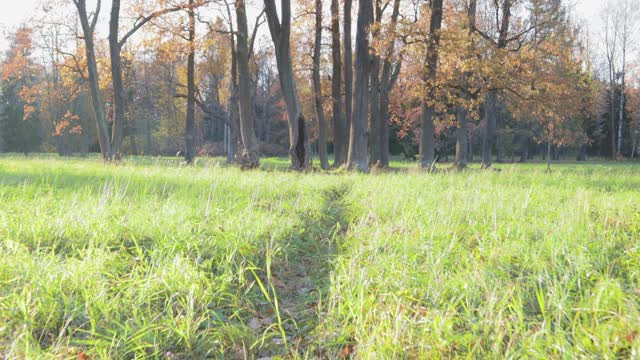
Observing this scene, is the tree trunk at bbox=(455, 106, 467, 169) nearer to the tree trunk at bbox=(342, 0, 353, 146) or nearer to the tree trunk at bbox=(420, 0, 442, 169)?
the tree trunk at bbox=(420, 0, 442, 169)

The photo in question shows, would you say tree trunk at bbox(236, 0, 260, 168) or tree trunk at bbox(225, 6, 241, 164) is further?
tree trunk at bbox(225, 6, 241, 164)

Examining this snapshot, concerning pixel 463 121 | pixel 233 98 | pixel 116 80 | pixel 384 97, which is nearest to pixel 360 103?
pixel 384 97

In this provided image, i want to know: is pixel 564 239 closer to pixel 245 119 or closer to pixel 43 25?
pixel 245 119

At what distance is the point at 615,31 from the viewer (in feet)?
134

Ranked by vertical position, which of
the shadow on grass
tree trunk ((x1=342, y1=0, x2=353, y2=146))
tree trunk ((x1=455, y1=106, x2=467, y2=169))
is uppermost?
tree trunk ((x1=342, y1=0, x2=353, y2=146))

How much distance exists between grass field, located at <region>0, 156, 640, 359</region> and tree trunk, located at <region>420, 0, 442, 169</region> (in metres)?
13.1

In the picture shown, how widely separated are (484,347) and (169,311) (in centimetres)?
196

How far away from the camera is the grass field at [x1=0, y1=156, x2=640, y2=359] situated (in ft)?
8.12

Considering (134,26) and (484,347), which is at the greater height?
(134,26)

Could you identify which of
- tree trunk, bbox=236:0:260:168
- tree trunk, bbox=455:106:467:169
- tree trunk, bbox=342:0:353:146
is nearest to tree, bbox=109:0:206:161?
tree trunk, bbox=236:0:260:168

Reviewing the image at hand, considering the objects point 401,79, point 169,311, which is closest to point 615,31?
point 401,79

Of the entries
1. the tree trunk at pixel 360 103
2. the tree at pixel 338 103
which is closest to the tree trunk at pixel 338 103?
the tree at pixel 338 103

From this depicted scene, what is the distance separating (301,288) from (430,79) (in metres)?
16.0

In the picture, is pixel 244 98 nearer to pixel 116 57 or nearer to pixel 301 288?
pixel 116 57
